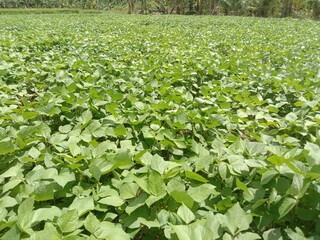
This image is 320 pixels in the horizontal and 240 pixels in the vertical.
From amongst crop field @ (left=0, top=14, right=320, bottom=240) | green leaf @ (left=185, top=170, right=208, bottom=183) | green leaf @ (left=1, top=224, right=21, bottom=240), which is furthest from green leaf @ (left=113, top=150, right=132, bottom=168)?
green leaf @ (left=1, top=224, right=21, bottom=240)

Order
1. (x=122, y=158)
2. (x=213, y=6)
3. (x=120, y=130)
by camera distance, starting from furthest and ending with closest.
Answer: (x=213, y=6) → (x=120, y=130) → (x=122, y=158)

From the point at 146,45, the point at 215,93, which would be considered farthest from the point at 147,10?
the point at 215,93

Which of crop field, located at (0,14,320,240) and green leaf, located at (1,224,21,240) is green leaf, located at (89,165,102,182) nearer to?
crop field, located at (0,14,320,240)

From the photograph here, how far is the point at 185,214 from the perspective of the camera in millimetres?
1308

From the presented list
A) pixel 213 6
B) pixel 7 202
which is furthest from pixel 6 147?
pixel 213 6

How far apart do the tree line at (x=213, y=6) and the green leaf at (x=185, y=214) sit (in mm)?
39703

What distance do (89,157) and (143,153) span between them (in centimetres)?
33

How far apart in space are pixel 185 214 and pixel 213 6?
143ft

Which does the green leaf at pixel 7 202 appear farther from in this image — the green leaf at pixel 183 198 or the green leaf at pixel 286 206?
the green leaf at pixel 286 206

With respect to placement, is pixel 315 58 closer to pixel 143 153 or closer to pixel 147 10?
pixel 143 153

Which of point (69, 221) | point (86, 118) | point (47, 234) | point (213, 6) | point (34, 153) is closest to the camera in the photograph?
point (47, 234)

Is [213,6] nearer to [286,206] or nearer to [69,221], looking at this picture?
[286,206]

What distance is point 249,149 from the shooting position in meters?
1.74

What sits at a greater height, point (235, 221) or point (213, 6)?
point (213, 6)
